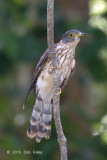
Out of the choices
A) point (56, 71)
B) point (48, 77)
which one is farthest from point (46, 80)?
point (56, 71)

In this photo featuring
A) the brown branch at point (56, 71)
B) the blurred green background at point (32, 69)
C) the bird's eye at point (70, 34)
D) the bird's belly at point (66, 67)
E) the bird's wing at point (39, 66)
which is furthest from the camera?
the blurred green background at point (32, 69)

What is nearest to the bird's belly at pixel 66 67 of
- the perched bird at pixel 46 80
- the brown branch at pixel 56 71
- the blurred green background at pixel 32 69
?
the perched bird at pixel 46 80

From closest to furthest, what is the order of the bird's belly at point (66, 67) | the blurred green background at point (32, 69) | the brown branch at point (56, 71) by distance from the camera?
the brown branch at point (56, 71), the bird's belly at point (66, 67), the blurred green background at point (32, 69)

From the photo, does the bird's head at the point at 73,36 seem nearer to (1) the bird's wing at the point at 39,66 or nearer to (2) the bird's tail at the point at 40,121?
(1) the bird's wing at the point at 39,66

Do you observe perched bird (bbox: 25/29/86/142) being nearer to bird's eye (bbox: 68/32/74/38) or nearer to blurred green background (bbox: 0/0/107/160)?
Answer: bird's eye (bbox: 68/32/74/38)

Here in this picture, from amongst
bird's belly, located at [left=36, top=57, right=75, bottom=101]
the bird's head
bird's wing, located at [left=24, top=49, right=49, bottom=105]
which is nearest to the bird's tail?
bird's belly, located at [left=36, top=57, right=75, bottom=101]

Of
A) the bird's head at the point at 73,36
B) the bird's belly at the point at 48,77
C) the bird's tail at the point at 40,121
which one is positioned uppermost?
the bird's head at the point at 73,36

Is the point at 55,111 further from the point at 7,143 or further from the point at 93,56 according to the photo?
the point at 93,56

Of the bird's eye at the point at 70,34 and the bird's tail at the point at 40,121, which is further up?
the bird's eye at the point at 70,34
